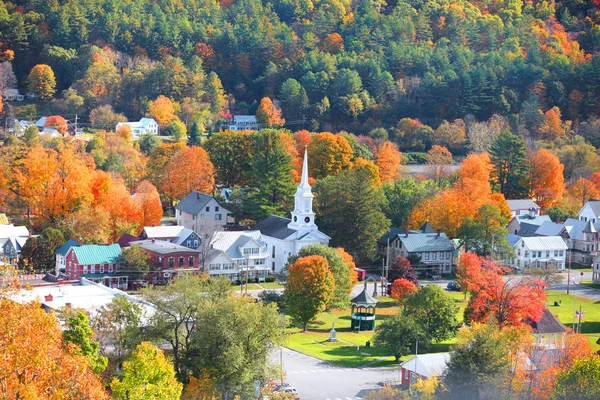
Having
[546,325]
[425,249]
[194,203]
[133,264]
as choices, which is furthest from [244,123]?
[546,325]

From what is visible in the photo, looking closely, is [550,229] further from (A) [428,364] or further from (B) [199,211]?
(A) [428,364]

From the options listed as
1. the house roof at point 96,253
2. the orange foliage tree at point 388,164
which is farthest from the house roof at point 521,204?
the house roof at point 96,253

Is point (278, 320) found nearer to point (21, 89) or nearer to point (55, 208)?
point (55, 208)

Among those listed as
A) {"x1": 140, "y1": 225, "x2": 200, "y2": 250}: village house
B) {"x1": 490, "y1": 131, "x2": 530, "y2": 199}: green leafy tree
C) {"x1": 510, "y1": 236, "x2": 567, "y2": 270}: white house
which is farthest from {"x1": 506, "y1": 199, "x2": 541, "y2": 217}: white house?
{"x1": 140, "y1": 225, "x2": 200, "y2": 250}: village house

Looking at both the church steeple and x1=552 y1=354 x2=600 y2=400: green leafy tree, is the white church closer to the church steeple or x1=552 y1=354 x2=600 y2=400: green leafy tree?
the church steeple

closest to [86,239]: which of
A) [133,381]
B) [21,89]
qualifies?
[133,381]

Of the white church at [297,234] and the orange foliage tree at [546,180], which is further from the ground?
the orange foliage tree at [546,180]

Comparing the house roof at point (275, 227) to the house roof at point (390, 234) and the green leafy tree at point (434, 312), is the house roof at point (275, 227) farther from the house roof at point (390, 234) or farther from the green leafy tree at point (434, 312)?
the green leafy tree at point (434, 312)
